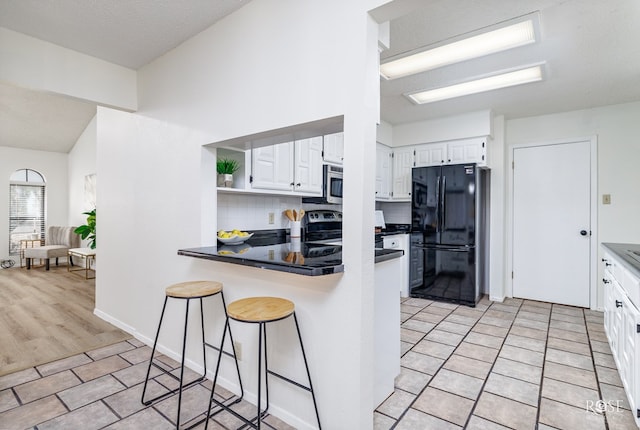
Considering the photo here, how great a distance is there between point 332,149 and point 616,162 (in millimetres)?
3336

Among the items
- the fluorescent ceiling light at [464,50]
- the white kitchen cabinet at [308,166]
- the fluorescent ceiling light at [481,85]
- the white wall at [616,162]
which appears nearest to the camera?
the fluorescent ceiling light at [464,50]

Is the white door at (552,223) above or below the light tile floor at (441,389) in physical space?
above

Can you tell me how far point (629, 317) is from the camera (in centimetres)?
190

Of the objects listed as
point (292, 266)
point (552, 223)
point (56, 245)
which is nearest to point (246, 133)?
point (292, 266)

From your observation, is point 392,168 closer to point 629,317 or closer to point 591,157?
point 591,157

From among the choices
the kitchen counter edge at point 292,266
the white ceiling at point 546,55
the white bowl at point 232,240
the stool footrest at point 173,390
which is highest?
the white ceiling at point 546,55

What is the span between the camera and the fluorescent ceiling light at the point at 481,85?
3.01 metres

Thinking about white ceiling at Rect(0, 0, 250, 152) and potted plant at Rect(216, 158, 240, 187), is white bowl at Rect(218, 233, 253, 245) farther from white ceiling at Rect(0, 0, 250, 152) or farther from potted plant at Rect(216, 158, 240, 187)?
→ white ceiling at Rect(0, 0, 250, 152)

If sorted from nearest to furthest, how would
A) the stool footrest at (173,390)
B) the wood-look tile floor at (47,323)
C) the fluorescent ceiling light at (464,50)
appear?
the stool footrest at (173,390) → the fluorescent ceiling light at (464,50) → the wood-look tile floor at (47,323)

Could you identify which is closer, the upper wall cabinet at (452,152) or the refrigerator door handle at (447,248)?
the refrigerator door handle at (447,248)

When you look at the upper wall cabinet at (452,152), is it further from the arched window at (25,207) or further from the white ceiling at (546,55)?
the arched window at (25,207)

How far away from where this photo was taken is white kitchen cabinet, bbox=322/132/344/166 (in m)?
3.79

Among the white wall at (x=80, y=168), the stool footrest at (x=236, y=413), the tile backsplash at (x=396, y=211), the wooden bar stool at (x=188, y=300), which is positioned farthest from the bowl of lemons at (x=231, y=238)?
the white wall at (x=80, y=168)

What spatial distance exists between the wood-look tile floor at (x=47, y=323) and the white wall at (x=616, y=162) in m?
5.38
